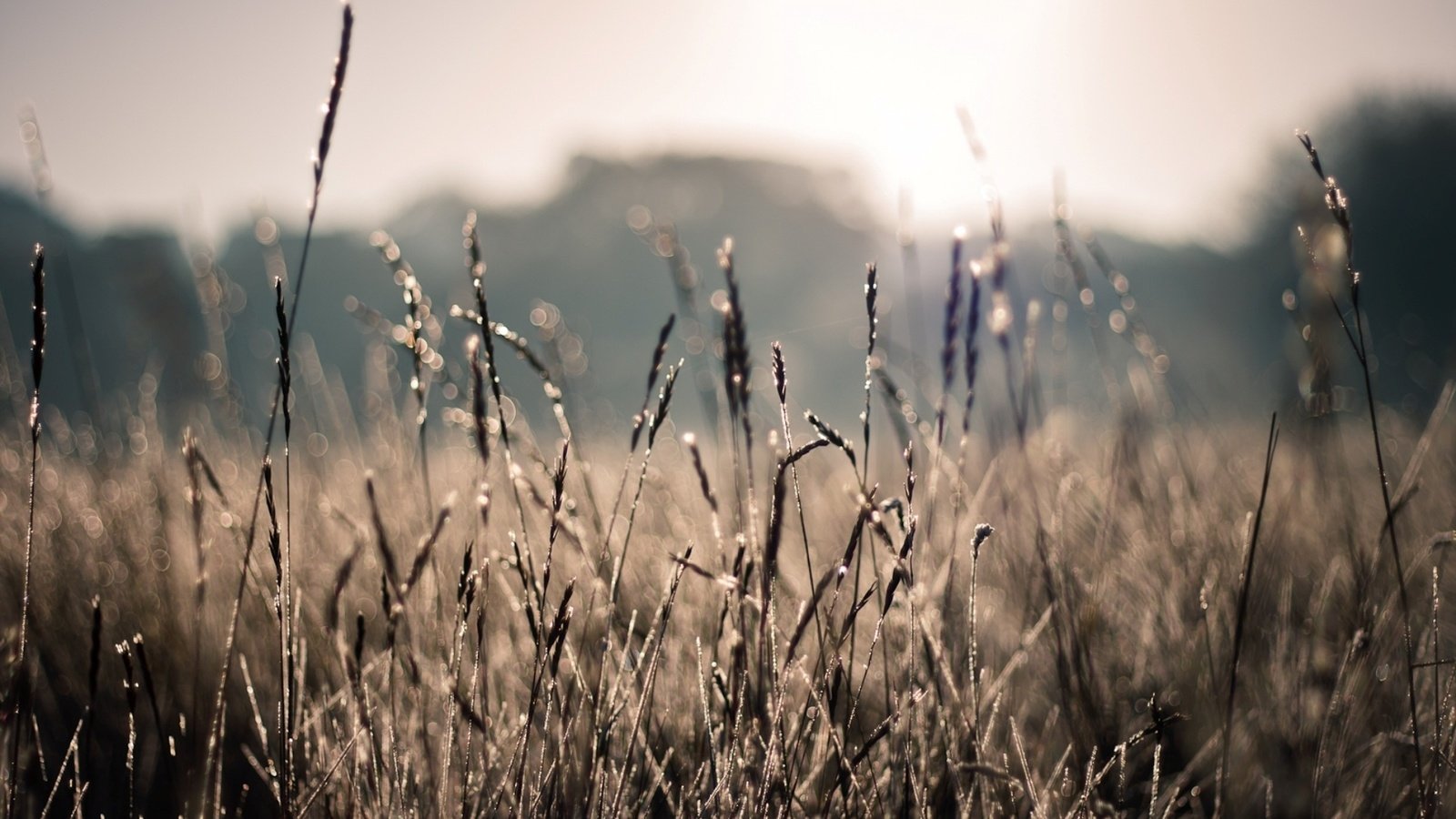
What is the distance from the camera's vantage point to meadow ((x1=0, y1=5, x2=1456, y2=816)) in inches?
36.0

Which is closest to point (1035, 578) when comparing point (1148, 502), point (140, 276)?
point (1148, 502)

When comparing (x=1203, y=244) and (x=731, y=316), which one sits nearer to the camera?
(x=731, y=316)

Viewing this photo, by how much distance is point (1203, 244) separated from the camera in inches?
1138

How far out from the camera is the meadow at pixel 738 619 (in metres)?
0.91

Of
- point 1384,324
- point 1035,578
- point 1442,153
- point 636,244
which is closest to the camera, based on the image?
point 1035,578

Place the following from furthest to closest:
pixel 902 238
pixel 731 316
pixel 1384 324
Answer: pixel 1384 324 < pixel 902 238 < pixel 731 316

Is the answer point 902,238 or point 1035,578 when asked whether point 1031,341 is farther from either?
point 1035,578

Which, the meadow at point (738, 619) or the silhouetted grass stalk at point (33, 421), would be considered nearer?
the silhouetted grass stalk at point (33, 421)

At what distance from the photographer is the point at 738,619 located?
3.01 ft

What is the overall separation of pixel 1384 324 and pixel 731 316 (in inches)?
1103

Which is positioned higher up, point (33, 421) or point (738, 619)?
point (33, 421)

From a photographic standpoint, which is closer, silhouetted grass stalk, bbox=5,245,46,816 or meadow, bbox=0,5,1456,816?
silhouetted grass stalk, bbox=5,245,46,816

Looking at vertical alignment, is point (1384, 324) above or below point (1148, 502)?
below

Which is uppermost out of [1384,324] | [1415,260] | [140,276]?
[140,276]
